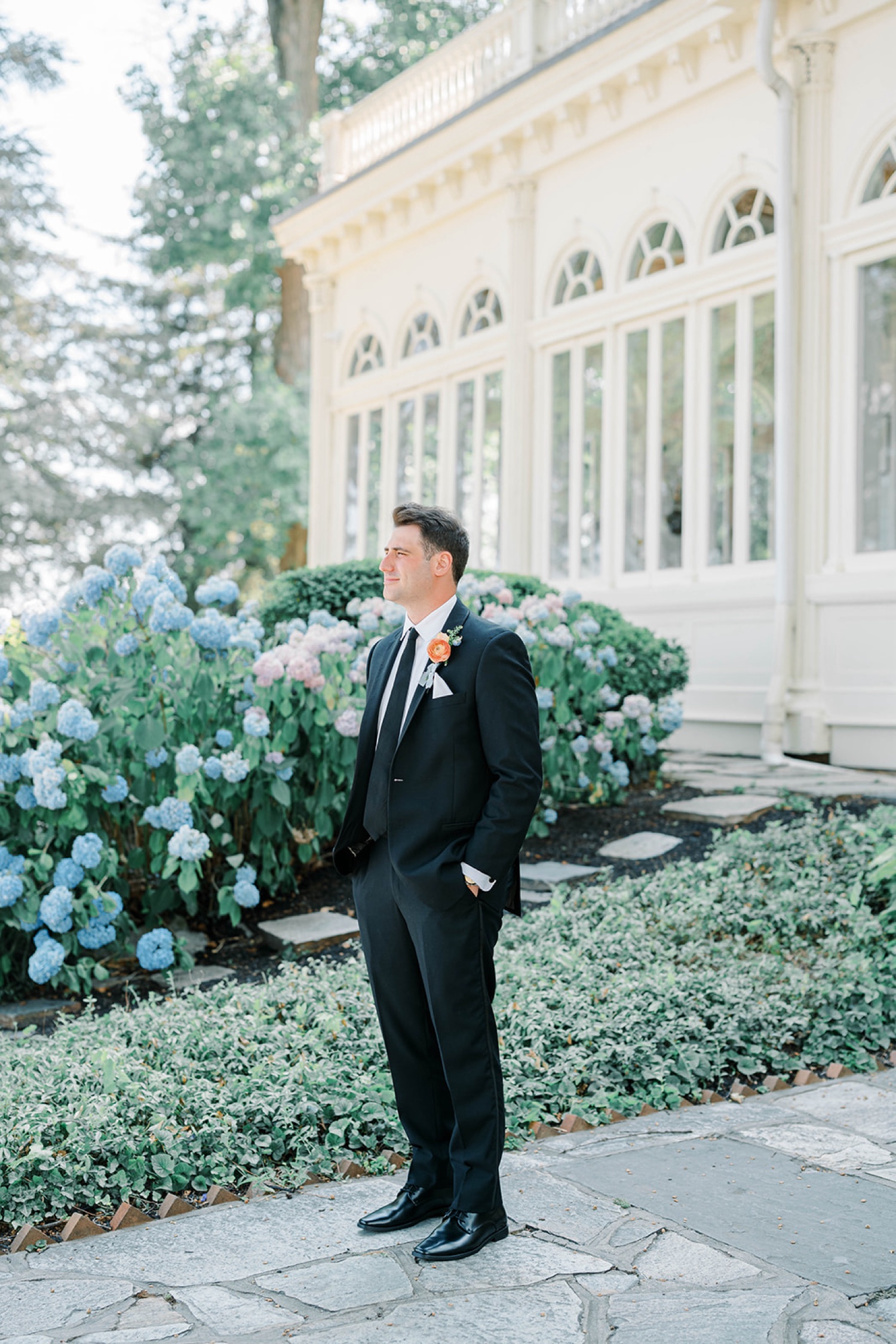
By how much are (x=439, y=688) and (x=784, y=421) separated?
6.73m

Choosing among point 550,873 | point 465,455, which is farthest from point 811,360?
point 465,455

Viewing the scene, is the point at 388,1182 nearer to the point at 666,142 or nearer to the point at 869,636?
the point at 869,636

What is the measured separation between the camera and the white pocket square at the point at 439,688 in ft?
9.82

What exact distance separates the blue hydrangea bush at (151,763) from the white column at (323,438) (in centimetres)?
845

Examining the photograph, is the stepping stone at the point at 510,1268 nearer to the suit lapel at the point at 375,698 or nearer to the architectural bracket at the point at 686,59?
the suit lapel at the point at 375,698

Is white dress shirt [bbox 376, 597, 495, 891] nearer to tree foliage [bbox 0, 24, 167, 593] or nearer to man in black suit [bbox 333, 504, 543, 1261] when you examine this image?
man in black suit [bbox 333, 504, 543, 1261]

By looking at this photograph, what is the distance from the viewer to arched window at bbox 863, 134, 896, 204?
8.69 meters

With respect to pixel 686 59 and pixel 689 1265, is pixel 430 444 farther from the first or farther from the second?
pixel 689 1265

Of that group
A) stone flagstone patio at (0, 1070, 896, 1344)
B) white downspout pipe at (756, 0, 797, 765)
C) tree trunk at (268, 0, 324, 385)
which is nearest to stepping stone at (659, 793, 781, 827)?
white downspout pipe at (756, 0, 797, 765)

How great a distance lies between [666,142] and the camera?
10.4 metres

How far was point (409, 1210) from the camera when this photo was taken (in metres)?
3.05

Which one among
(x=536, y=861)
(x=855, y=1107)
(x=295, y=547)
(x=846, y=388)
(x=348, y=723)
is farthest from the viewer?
(x=295, y=547)

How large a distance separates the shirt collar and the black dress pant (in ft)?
1.61

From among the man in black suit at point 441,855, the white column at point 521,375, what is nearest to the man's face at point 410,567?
the man in black suit at point 441,855
